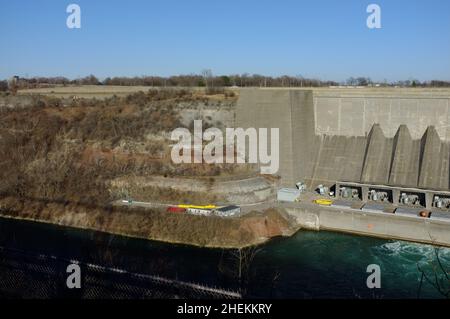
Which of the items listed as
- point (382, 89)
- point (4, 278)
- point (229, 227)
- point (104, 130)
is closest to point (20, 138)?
point (104, 130)

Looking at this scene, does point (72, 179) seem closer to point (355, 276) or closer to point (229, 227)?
point (229, 227)

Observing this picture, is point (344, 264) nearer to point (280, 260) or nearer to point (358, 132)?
point (280, 260)

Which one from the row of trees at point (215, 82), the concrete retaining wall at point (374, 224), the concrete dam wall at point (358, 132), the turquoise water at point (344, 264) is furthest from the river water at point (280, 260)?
the row of trees at point (215, 82)

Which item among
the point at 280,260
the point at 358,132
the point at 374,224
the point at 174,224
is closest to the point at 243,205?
the point at 174,224

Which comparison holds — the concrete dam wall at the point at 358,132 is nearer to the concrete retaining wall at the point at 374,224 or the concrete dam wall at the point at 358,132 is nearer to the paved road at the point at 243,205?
the paved road at the point at 243,205

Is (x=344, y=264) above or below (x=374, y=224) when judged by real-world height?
below

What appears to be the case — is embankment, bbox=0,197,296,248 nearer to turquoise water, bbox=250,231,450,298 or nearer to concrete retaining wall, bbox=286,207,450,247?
turquoise water, bbox=250,231,450,298

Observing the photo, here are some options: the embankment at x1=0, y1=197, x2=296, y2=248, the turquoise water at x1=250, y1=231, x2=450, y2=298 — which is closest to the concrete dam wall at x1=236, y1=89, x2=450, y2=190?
the turquoise water at x1=250, y1=231, x2=450, y2=298
